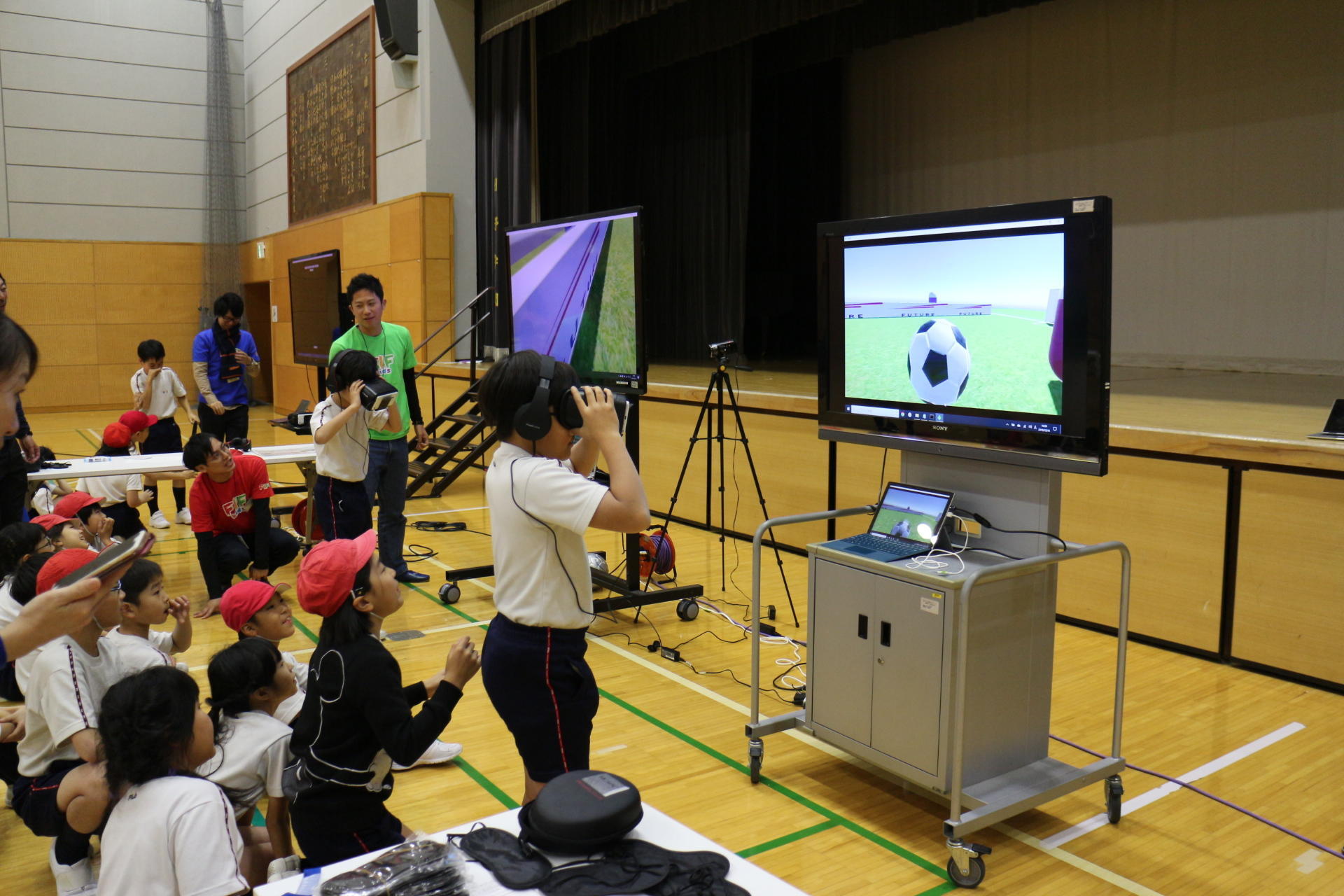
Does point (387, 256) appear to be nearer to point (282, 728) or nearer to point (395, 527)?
point (395, 527)

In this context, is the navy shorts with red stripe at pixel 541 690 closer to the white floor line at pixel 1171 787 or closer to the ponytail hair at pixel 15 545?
the white floor line at pixel 1171 787

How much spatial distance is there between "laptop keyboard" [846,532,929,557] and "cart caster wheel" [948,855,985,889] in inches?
33.9

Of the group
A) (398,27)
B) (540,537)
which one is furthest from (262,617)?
(398,27)

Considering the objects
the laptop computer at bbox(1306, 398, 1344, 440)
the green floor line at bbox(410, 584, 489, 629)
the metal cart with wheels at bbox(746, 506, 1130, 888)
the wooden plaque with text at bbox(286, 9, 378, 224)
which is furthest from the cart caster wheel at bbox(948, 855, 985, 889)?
the wooden plaque with text at bbox(286, 9, 378, 224)

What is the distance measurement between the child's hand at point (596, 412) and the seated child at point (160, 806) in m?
1.00

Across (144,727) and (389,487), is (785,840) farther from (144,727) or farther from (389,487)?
(389,487)

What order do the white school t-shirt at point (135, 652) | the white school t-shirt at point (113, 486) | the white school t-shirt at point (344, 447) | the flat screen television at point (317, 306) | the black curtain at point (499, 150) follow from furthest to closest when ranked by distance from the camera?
the black curtain at point (499, 150)
the flat screen television at point (317, 306)
the white school t-shirt at point (113, 486)
the white school t-shirt at point (344, 447)
the white school t-shirt at point (135, 652)

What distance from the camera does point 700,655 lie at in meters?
4.48

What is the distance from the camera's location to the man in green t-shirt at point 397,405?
5.22m

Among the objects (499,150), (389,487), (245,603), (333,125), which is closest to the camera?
(245,603)

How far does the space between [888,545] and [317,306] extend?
661 centimetres

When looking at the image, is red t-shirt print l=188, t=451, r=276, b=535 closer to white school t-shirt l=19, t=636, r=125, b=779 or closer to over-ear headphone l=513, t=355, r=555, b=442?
white school t-shirt l=19, t=636, r=125, b=779

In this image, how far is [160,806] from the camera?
Result: 2000mm

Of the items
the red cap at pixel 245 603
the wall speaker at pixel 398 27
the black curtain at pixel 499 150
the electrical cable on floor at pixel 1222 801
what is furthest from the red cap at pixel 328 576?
the wall speaker at pixel 398 27
